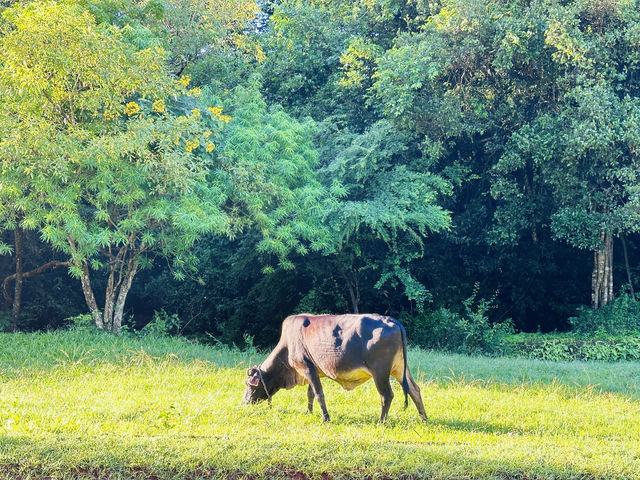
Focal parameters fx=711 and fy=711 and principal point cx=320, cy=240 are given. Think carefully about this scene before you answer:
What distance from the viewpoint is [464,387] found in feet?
34.0

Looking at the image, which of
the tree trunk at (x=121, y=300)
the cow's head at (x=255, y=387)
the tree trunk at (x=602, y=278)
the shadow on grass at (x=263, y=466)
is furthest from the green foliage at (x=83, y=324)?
the tree trunk at (x=602, y=278)

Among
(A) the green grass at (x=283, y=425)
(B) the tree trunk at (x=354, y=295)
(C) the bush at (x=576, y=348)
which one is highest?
(B) the tree trunk at (x=354, y=295)

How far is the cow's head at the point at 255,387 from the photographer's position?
8.60 metres

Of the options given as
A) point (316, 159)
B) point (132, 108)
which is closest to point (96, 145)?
point (132, 108)

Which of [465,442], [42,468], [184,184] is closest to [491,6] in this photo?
[184,184]

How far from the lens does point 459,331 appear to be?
59.0 ft

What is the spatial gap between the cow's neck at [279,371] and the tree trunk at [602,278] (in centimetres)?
1256

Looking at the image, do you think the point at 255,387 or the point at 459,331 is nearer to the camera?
the point at 255,387

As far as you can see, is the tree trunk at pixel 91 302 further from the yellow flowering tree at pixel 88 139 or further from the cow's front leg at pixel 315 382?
the cow's front leg at pixel 315 382

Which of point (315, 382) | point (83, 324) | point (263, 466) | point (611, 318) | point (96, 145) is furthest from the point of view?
point (611, 318)

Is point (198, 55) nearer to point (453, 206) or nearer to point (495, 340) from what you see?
point (453, 206)

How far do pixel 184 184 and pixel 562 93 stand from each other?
9.54 metres

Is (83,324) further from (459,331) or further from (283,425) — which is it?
(459,331)

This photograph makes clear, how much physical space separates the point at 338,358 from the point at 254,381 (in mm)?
1308
